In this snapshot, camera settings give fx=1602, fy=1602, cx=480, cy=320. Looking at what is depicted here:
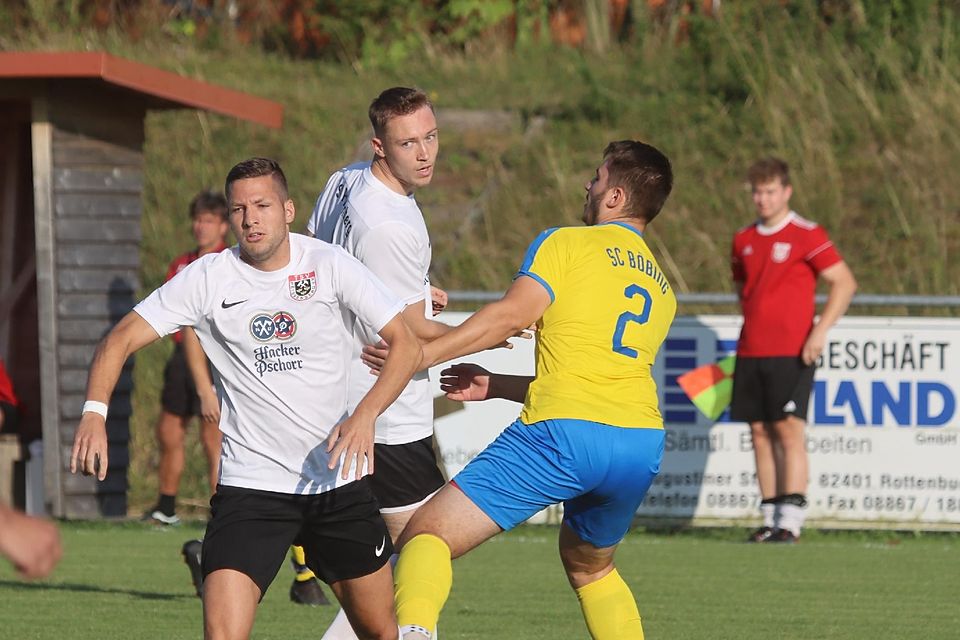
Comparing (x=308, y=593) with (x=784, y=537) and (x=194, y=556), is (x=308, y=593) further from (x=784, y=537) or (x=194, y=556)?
(x=784, y=537)

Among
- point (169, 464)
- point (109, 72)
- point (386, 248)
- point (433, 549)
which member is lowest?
point (169, 464)

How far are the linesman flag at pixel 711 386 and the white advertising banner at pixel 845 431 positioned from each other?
6 centimetres

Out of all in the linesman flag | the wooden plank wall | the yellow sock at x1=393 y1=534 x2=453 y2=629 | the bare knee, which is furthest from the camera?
the wooden plank wall

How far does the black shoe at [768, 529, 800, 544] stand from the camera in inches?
430

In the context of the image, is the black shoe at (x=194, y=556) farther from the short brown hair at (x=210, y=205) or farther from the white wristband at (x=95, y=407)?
the short brown hair at (x=210, y=205)

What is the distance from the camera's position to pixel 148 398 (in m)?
14.5

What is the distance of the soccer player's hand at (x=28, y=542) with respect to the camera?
290 centimetres

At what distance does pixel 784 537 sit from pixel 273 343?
651cm

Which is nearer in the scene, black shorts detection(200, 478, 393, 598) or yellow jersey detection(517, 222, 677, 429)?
black shorts detection(200, 478, 393, 598)

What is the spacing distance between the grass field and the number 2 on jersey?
6.79 feet

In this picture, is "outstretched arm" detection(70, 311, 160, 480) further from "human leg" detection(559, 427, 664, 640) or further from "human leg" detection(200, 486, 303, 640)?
"human leg" detection(559, 427, 664, 640)

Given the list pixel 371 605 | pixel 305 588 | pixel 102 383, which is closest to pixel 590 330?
pixel 371 605

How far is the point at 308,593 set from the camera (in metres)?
8.08

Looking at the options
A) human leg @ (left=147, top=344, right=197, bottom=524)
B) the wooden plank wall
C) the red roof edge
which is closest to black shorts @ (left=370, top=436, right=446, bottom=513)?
human leg @ (left=147, top=344, right=197, bottom=524)
